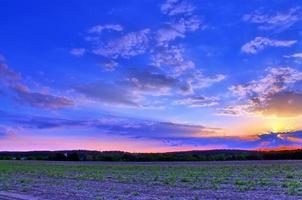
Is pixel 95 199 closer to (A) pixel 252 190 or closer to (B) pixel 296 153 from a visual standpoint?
(A) pixel 252 190

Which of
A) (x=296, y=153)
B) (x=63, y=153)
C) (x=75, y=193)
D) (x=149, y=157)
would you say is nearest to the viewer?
(x=75, y=193)

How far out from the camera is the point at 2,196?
27016 mm

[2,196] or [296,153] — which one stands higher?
[296,153]

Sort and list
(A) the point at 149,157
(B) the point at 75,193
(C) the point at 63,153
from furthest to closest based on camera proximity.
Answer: (C) the point at 63,153
(A) the point at 149,157
(B) the point at 75,193

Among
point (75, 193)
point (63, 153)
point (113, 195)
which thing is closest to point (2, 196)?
point (75, 193)

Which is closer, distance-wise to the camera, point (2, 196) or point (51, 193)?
point (2, 196)

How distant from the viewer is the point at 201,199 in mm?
23609

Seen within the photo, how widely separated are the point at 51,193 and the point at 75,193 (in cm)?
134

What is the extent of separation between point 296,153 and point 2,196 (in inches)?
3153

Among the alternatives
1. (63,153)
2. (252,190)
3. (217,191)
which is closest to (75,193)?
(217,191)

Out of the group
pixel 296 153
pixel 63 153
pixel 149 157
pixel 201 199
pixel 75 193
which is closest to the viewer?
pixel 201 199

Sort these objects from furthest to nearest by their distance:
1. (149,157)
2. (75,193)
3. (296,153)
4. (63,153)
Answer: (63,153) → (149,157) → (296,153) → (75,193)

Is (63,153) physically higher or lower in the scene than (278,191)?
higher

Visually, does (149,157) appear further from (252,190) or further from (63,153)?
(252,190)
